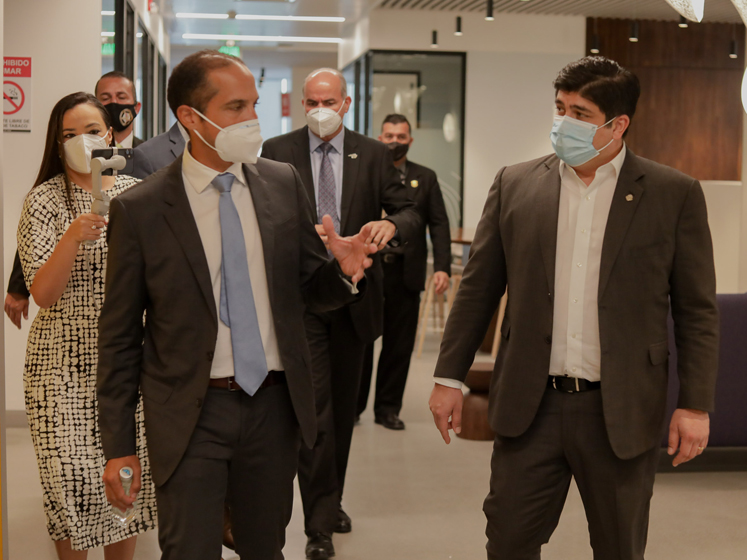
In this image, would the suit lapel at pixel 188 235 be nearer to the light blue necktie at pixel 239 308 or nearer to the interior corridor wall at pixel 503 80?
the light blue necktie at pixel 239 308

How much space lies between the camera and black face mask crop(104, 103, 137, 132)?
4363 millimetres

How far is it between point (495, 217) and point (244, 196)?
758mm

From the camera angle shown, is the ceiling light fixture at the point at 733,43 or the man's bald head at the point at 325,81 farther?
the ceiling light fixture at the point at 733,43

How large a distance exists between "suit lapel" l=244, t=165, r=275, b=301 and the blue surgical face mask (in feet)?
2.60

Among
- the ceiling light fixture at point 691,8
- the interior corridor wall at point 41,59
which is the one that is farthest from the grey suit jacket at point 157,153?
the interior corridor wall at point 41,59

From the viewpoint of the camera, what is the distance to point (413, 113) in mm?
13445

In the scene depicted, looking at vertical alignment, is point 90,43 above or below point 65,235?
above

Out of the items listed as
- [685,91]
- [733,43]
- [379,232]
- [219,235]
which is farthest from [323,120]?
[685,91]

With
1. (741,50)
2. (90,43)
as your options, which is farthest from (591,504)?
(741,50)

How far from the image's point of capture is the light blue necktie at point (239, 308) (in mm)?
2096

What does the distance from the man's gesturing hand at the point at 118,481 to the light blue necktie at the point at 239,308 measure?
0.33m

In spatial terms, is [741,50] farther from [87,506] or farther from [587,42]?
[87,506]

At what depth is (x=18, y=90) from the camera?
5758 millimetres

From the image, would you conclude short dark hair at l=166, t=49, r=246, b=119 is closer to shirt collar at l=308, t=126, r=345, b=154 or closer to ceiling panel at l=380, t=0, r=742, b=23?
shirt collar at l=308, t=126, r=345, b=154
